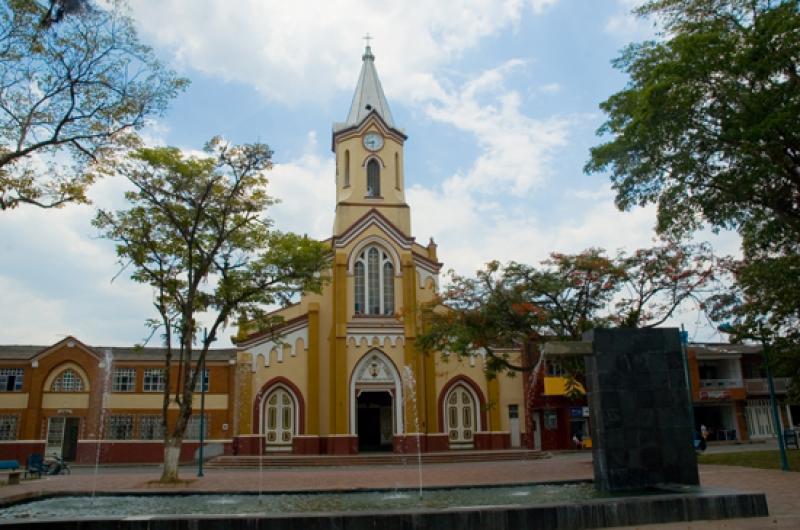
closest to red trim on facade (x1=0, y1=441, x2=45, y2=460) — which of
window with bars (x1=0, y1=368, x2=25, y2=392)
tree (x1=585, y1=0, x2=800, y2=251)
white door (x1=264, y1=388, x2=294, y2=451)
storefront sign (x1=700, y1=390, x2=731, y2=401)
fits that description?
window with bars (x1=0, y1=368, x2=25, y2=392)

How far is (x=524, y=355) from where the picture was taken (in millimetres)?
37000

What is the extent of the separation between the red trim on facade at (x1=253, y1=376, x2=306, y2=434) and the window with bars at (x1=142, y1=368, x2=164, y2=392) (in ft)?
22.1

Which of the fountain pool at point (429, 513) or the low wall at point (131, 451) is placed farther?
the low wall at point (131, 451)

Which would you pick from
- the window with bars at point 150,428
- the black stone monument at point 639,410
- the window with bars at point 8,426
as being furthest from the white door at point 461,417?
the window with bars at point 8,426

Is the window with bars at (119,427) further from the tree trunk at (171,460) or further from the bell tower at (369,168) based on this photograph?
the tree trunk at (171,460)

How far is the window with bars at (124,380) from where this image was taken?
35.7 meters

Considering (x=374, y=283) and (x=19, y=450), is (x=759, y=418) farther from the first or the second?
(x=19, y=450)

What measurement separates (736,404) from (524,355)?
15929 millimetres

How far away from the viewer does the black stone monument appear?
13.1 metres

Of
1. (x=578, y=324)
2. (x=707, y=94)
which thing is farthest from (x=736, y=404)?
(x=707, y=94)

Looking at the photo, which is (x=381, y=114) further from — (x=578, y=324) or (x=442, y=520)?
(x=442, y=520)

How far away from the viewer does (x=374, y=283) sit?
34.9 metres

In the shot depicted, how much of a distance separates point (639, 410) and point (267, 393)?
22811 millimetres

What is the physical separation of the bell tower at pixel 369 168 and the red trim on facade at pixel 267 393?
873 centimetres
